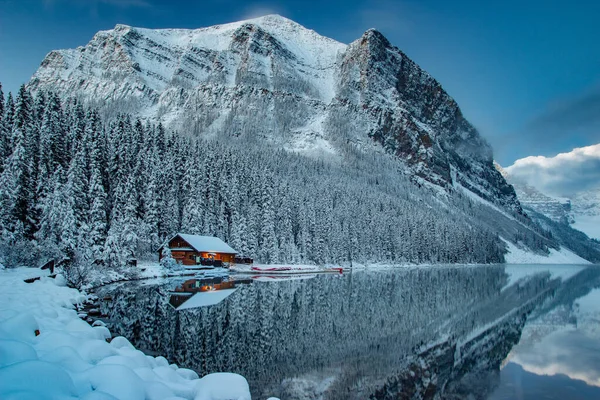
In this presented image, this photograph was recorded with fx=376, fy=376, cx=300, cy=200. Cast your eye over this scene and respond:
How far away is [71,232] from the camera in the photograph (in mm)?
36906

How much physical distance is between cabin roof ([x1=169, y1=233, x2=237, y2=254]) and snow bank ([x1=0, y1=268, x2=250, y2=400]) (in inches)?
1700

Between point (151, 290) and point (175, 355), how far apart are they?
21908mm

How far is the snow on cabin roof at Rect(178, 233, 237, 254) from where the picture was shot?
57.2 m

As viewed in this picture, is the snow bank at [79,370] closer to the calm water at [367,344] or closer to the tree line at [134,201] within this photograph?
the calm water at [367,344]

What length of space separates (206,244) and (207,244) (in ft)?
0.72

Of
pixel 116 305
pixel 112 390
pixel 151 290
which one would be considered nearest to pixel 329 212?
pixel 151 290

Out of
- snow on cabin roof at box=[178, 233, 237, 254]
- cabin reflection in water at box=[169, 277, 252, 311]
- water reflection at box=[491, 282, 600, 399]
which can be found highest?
snow on cabin roof at box=[178, 233, 237, 254]

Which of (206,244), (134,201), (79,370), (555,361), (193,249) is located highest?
(134,201)

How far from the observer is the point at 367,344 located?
763 inches

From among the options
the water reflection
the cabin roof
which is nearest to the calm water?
the water reflection

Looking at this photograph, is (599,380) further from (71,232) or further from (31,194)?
(31,194)

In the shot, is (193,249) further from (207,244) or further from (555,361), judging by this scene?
(555,361)

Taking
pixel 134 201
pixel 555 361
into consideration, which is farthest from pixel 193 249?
pixel 555 361

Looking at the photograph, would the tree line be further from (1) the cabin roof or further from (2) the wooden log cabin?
(1) the cabin roof
